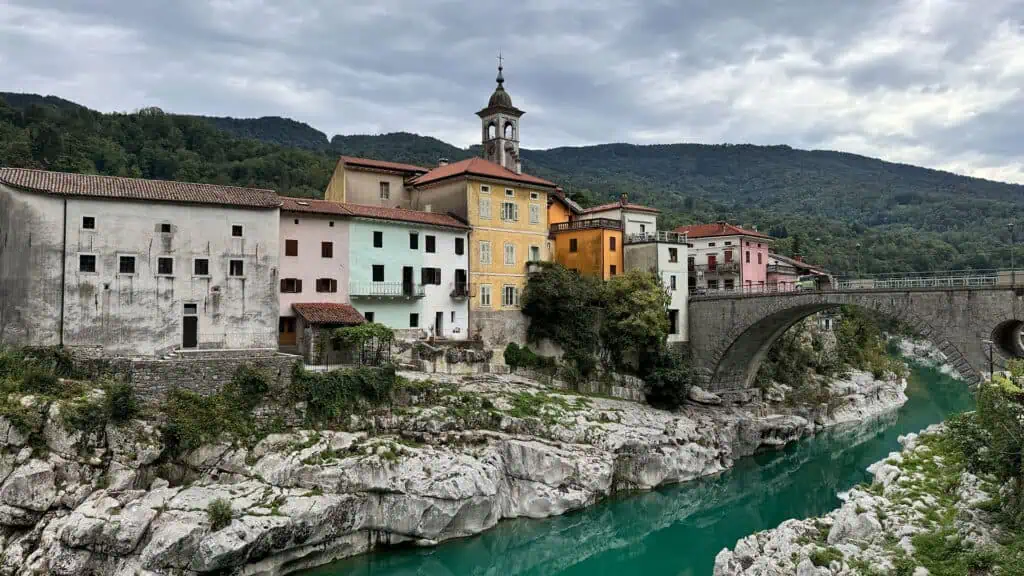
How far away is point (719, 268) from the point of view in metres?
57.8

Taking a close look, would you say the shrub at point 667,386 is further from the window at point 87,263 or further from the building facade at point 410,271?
the window at point 87,263

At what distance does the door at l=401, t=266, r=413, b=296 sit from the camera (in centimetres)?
3981

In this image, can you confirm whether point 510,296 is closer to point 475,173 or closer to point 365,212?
point 475,173

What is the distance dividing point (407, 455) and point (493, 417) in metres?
5.46

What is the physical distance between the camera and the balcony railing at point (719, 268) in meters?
57.0

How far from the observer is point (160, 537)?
75.9 feet

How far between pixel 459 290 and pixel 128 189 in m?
17.9

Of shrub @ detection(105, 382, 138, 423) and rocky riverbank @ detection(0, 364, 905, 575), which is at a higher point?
shrub @ detection(105, 382, 138, 423)

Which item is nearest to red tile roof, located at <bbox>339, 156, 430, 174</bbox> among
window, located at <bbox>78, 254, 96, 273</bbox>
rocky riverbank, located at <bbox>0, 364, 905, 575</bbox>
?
rocky riverbank, located at <bbox>0, 364, 905, 575</bbox>

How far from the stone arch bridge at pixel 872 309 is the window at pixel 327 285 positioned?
83.7 feet

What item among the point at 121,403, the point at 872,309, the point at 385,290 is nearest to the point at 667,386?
the point at 872,309

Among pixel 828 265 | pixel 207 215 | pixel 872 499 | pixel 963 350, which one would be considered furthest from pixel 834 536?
pixel 828 265

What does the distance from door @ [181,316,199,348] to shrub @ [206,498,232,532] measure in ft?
32.5

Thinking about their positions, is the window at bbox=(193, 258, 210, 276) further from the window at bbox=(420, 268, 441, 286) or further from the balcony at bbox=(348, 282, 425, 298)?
the window at bbox=(420, 268, 441, 286)
